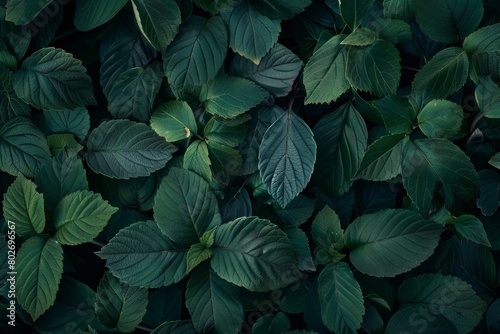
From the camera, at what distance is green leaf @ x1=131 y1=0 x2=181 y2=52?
1.21m

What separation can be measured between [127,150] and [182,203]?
0.18 metres

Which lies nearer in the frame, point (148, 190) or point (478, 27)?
point (478, 27)

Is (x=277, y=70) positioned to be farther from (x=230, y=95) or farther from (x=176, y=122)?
(x=176, y=122)

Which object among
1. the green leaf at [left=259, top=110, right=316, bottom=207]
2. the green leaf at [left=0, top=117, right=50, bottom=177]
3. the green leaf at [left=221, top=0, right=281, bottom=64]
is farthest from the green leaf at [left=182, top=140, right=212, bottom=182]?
the green leaf at [left=0, top=117, right=50, bottom=177]

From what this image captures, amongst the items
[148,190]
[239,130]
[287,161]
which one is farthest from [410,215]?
[148,190]

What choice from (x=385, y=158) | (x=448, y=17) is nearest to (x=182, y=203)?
(x=385, y=158)

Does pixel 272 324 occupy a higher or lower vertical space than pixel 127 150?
lower

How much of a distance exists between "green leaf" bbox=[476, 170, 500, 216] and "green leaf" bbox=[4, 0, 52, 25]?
1014 mm

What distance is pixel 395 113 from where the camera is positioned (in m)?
1.23

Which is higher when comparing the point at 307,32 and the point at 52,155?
the point at 307,32

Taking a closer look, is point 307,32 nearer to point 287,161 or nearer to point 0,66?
point 287,161

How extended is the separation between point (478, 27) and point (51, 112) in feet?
3.27

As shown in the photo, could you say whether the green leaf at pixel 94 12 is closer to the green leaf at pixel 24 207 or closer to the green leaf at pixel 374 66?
the green leaf at pixel 24 207

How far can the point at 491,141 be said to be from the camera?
1270 mm
